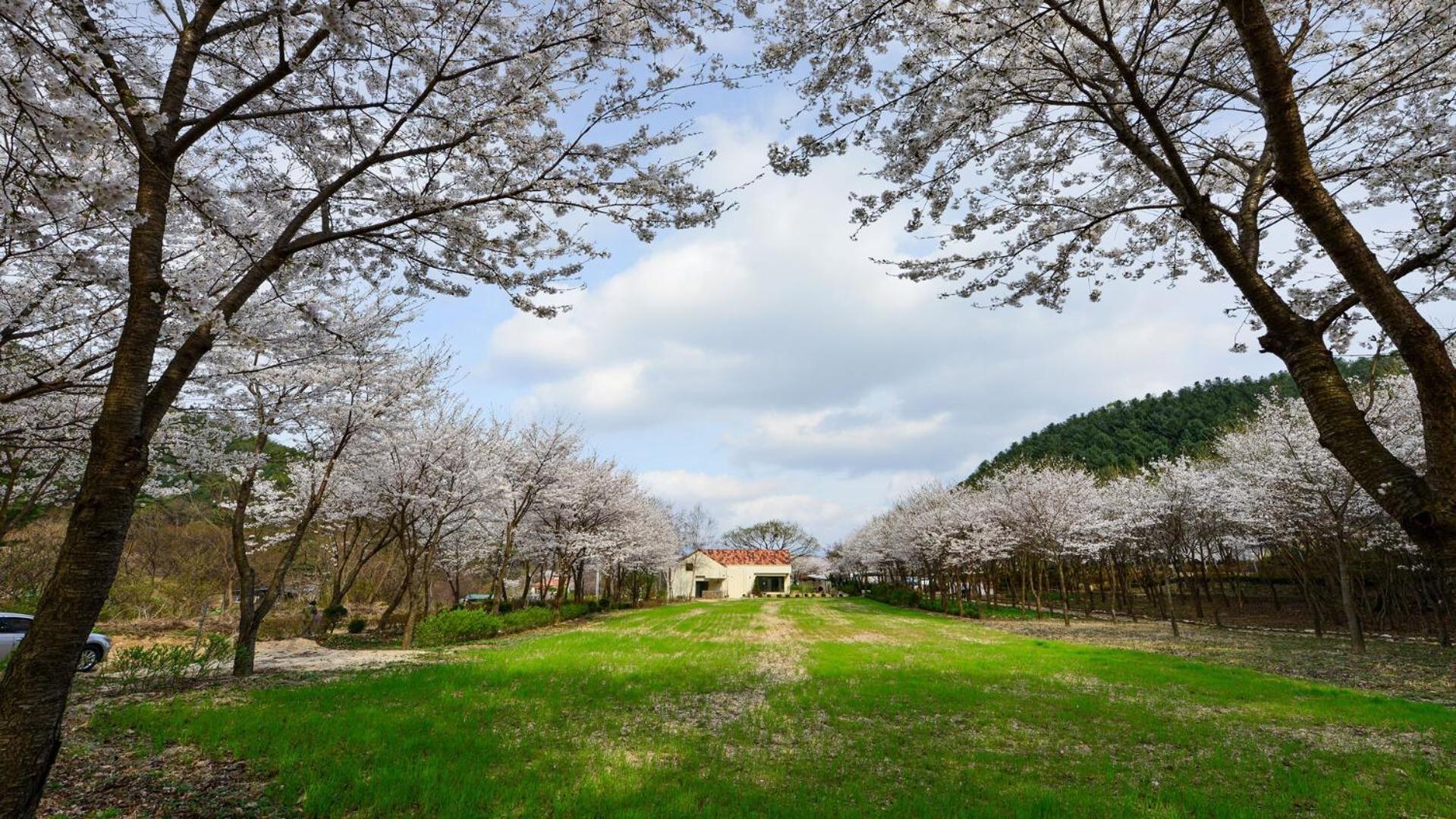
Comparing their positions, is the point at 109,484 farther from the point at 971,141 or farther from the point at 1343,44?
the point at 1343,44

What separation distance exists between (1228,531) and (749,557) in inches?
2034

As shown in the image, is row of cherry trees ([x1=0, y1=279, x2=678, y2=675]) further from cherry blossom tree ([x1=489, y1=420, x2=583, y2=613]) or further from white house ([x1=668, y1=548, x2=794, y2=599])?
white house ([x1=668, y1=548, x2=794, y2=599])

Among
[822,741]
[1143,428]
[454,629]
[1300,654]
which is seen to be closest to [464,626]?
[454,629]

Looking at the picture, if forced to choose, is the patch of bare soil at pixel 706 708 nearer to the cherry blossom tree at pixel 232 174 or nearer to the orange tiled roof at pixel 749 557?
the cherry blossom tree at pixel 232 174

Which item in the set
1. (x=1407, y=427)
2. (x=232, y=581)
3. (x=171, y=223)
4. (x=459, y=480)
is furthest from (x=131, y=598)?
(x=1407, y=427)

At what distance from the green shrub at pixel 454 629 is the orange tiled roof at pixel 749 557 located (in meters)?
52.4

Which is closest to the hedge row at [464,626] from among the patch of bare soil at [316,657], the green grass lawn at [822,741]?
the patch of bare soil at [316,657]

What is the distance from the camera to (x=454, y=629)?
59.9 ft

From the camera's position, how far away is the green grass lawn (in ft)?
17.2

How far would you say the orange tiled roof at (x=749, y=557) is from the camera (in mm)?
71188

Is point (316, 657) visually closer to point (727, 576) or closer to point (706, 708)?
point (706, 708)

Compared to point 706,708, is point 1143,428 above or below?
above

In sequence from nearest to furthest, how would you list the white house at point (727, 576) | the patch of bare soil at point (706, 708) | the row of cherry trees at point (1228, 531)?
the patch of bare soil at point (706, 708)
the row of cherry trees at point (1228, 531)
the white house at point (727, 576)

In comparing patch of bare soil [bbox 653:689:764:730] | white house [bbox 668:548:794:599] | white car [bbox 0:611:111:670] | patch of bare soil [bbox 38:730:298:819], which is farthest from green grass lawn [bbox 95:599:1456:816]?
white house [bbox 668:548:794:599]
